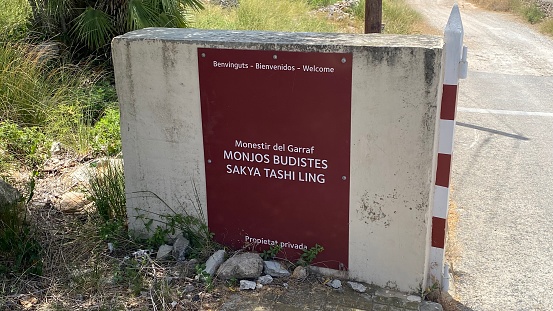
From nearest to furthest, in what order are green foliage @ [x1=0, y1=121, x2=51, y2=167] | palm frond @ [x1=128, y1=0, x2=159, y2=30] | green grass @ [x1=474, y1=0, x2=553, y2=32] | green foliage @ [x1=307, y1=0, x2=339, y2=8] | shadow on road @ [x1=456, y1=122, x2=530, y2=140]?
green foliage @ [x1=0, y1=121, x2=51, y2=167]
shadow on road @ [x1=456, y1=122, x2=530, y2=140]
palm frond @ [x1=128, y1=0, x2=159, y2=30]
green grass @ [x1=474, y1=0, x2=553, y2=32]
green foliage @ [x1=307, y1=0, x2=339, y2=8]

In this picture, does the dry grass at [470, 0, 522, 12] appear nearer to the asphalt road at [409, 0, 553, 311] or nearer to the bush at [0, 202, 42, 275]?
the asphalt road at [409, 0, 553, 311]

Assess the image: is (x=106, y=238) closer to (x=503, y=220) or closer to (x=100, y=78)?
(x=503, y=220)

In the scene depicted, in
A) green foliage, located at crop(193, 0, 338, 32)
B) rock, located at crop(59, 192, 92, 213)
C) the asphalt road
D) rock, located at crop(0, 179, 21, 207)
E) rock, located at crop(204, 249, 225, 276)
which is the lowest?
the asphalt road

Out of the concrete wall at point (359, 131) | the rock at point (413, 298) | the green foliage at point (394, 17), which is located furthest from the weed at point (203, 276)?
the green foliage at point (394, 17)

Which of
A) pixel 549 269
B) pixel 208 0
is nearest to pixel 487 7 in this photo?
pixel 208 0

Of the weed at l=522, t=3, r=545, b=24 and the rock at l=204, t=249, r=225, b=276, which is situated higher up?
the weed at l=522, t=3, r=545, b=24

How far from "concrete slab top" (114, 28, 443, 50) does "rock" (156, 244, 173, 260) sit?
1.35m

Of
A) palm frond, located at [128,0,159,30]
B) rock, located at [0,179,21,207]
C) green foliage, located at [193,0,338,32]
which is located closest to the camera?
rock, located at [0,179,21,207]

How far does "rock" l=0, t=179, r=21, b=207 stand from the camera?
3.86m

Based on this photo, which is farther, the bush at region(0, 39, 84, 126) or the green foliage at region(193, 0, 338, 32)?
the green foliage at region(193, 0, 338, 32)

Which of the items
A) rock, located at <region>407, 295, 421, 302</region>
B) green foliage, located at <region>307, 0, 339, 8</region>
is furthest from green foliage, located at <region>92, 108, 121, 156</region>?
green foliage, located at <region>307, 0, 339, 8</region>

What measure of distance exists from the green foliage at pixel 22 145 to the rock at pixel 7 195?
1.31 meters

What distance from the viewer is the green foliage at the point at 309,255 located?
11.8 feet

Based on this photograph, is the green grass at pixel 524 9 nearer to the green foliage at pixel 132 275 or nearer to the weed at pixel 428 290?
the weed at pixel 428 290
